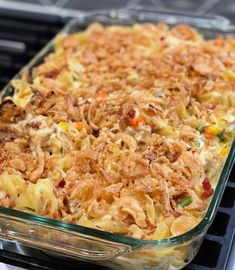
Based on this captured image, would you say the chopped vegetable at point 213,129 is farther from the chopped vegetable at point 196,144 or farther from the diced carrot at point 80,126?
the diced carrot at point 80,126

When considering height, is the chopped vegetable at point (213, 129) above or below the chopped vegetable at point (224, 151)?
above

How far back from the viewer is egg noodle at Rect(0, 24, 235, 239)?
129 cm

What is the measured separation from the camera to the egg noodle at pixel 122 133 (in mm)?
1287

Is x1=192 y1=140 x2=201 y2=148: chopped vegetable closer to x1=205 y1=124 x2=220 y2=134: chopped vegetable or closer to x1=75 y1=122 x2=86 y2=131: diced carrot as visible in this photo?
x1=205 y1=124 x2=220 y2=134: chopped vegetable

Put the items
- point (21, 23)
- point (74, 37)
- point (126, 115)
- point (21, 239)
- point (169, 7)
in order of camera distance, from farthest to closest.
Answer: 1. point (169, 7)
2. point (21, 23)
3. point (74, 37)
4. point (126, 115)
5. point (21, 239)

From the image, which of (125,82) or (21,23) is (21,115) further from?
(21,23)

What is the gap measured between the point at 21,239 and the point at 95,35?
94 cm

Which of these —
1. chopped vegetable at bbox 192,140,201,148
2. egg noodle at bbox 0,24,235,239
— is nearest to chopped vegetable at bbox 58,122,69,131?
egg noodle at bbox 0,24,235,239

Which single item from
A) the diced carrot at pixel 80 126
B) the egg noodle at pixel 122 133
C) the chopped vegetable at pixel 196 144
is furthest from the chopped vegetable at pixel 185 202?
the diced carrot at pixel 80 126

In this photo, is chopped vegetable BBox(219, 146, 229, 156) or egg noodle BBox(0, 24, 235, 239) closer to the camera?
egg noodle BBox(0, 24, 235, 239)

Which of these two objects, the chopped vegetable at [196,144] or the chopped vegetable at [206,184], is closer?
the chopped vegetable at [206,184]

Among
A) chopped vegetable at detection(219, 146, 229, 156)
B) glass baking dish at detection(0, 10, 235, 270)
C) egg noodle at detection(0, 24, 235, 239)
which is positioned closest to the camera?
glass baking dish at detection(0, 10, 235, 270)

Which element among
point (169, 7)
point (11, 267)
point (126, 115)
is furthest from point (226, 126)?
point (169, 7)

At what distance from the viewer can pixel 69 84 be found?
69.2 inches
